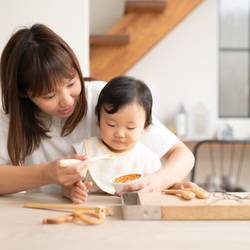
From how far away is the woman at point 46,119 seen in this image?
1.18 meters

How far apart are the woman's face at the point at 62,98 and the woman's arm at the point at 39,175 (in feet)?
0.74

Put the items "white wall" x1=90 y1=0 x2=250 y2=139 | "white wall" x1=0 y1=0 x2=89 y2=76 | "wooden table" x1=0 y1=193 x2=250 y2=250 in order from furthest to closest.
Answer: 1. "white wall" x1=90 y1=0 x2=250 y2=139
2. "white wall" x1=0 y1=0 x2=89 y2=76
3. "wooden table" x1=0 y1=193 x2=250 y2=250

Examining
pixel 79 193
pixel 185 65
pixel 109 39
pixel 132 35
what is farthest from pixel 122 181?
pixel 185 65

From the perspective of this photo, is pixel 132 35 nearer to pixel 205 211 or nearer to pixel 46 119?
pixel 46 119

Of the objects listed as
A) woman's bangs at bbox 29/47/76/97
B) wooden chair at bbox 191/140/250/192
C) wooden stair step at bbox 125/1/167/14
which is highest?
wooden stair step at bbox 125/1/167/14

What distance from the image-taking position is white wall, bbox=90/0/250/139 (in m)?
3.81

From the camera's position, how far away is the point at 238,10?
4004mm

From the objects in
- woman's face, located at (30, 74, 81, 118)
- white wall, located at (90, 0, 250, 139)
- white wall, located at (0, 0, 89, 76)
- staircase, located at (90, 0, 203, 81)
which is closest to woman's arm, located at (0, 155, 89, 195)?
woman's face, located at (30, 74, 81, 118)

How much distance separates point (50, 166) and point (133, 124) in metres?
0.34

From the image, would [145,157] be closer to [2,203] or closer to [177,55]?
[2,203]

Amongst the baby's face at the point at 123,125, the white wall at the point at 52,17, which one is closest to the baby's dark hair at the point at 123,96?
the baby's face at the point at 123,125

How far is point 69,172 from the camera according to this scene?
1034 mm

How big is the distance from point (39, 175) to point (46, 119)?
0.37 m

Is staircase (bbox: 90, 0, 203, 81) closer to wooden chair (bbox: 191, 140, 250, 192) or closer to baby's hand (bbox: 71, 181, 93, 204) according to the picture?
wooden chair (bbox: 191, 140, 250, 192)
